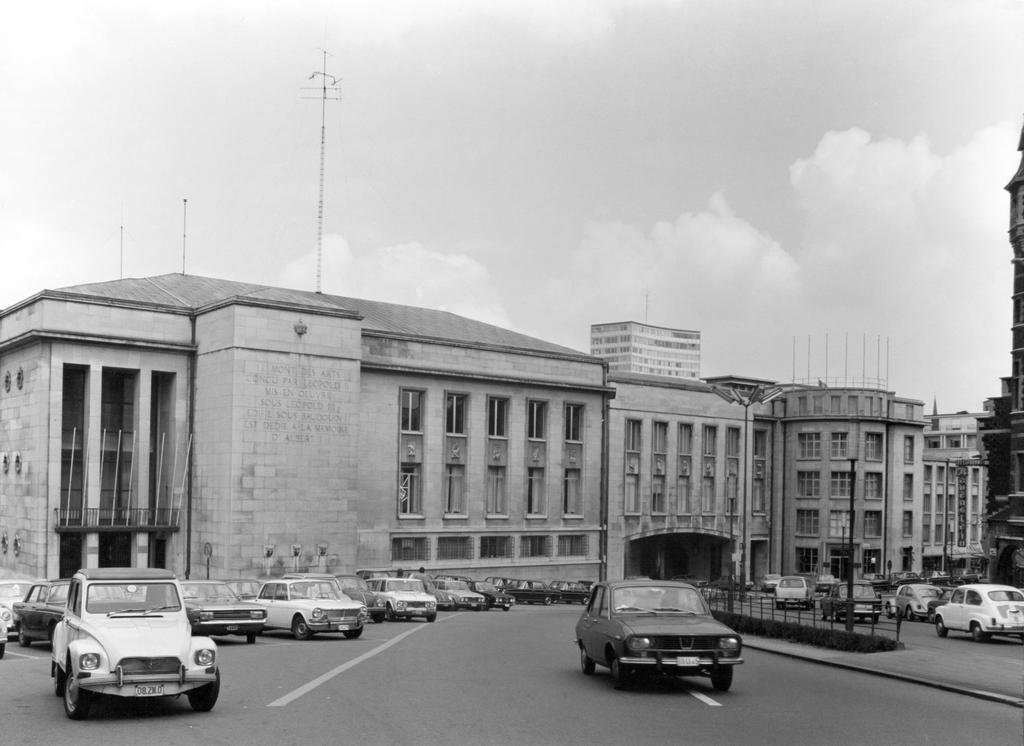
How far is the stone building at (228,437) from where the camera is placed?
5116 cm

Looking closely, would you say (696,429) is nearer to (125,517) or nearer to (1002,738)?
(125,517)

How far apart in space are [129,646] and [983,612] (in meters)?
26.1

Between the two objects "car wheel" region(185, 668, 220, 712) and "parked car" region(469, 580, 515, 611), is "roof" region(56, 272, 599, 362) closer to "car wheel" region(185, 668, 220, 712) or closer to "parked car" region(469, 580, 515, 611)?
"parked car" region(469, 580, 515, 611)

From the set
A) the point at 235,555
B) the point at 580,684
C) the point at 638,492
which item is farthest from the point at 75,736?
the point at 638,492

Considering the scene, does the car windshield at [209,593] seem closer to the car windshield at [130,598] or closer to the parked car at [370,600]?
the parked car at [370,600]

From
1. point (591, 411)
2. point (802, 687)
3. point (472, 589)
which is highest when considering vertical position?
point (591, 411)

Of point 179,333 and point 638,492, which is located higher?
point 179,333

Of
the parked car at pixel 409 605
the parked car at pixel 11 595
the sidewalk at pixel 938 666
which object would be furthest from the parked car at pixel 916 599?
the parked car at pixel 11 595

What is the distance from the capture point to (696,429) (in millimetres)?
79125

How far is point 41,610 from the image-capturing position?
24109 mm

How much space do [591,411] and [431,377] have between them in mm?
12573

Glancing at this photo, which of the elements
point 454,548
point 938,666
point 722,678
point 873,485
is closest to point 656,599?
point 722,678

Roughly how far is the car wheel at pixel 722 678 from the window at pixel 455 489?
46957 mm

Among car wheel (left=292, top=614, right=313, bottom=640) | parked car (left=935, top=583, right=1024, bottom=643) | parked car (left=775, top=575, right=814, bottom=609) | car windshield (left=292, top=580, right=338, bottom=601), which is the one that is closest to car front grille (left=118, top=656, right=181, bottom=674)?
car wheel (left=292, top=614, right=313, bottom=640)
